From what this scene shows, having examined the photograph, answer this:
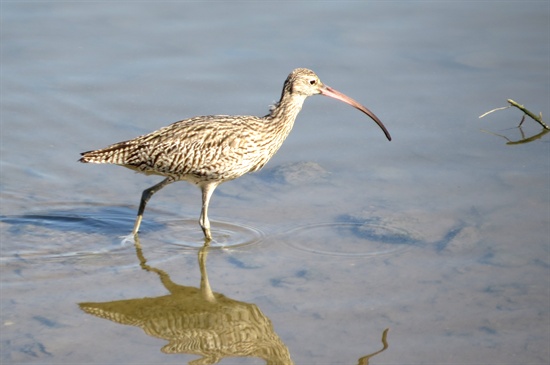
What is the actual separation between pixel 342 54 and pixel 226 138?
4.03 metres

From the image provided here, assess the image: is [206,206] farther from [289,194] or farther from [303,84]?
[303,84]

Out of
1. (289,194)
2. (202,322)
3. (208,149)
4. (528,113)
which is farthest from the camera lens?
(528,113)

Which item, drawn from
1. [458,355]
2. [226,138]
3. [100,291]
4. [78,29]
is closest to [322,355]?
[458,355]

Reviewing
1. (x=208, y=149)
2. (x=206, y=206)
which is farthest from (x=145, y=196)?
(x=208, y=149)

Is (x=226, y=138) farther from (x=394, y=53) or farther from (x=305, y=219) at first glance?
(x=394, y=53)

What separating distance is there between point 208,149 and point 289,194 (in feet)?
3.75

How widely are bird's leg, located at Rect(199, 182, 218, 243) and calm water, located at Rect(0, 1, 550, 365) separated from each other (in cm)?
15

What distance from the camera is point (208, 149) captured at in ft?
35.4

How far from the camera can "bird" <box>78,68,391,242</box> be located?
1077 centimetres

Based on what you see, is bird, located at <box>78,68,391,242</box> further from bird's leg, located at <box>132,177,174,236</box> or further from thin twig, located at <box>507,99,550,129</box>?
thin twig, located at <box>507,99,550,129</box>

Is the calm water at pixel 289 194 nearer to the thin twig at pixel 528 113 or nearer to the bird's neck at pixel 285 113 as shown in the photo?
the thin twig at pixel 528 113

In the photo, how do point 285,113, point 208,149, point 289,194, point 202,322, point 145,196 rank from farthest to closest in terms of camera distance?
point 289,194
point 285,113
point 145,196
point 208,149
point 202,322

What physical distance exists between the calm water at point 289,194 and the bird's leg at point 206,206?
0.15m

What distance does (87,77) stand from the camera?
14.0 meters
